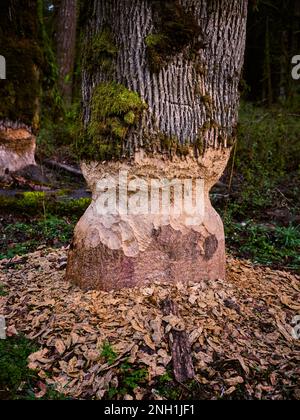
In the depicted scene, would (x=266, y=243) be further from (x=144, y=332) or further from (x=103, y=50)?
(x=103, y=50)

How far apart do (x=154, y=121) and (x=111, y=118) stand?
1.07 feet

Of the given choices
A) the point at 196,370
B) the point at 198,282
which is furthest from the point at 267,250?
the point at 196,370

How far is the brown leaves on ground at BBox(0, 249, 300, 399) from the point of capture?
7.87ft

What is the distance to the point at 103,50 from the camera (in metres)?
2.96

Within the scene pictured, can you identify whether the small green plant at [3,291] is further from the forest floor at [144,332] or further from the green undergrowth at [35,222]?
the green undergrowth at [35,222]

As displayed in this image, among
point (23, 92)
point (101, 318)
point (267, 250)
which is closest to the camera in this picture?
point (101, 318)

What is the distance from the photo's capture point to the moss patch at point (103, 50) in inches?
116

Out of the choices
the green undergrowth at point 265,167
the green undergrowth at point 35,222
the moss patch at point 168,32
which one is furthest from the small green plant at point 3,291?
the green undergrowth at point 265,167

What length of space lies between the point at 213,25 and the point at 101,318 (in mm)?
2339

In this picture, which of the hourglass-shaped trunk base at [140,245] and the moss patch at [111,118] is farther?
the hourglass-shaped trunk base at [140,245]

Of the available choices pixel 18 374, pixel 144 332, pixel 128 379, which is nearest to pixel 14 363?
pixel 18 374

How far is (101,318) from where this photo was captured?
2828 millimetres

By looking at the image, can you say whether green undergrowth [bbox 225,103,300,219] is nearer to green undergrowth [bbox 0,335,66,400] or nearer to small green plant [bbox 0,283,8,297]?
small green plant [bbox 0,283,8,297]

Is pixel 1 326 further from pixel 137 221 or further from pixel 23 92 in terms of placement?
pixel 23 92
